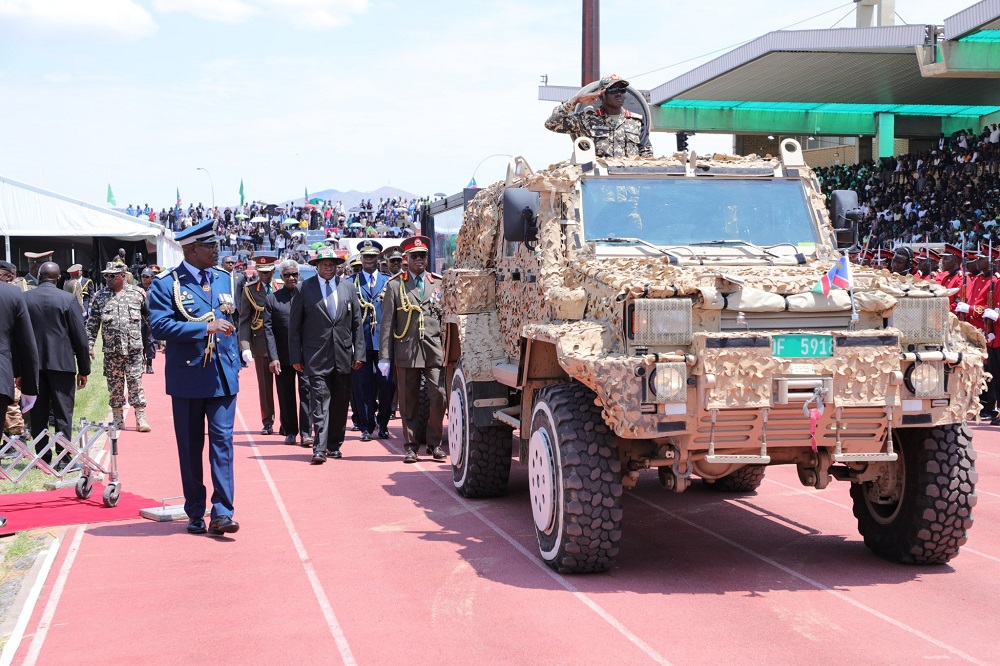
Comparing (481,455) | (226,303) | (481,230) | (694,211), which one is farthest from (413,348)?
(694,211)

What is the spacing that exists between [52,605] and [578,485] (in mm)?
3055

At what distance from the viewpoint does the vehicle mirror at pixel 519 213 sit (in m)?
7.92

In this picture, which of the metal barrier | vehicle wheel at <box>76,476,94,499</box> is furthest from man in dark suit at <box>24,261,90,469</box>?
vehicle wheel at <box>76,476,94,499</box>

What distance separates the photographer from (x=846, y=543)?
790cm

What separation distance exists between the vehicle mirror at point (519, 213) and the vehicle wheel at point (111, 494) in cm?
387

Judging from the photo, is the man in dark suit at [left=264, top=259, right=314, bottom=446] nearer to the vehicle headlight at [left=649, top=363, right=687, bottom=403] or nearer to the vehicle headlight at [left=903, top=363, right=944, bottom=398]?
the vehicle headlight at [left=649, top=363, right=687, bottom=403]

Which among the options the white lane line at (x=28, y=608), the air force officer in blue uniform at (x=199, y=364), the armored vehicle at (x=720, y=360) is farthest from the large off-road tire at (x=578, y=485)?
the white lane line at (x=28, y=608)

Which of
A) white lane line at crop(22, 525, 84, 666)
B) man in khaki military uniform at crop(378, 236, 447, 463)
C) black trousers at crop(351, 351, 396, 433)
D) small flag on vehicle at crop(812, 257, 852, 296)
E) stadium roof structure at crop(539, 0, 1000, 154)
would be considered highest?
stadium roof structure at crop(539, 0, 1000, 154)

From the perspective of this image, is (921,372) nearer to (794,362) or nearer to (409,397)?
(794,362)

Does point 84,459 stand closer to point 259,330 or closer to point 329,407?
point 329,407

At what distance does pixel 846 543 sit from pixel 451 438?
3.55m

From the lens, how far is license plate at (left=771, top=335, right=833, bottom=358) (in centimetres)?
646

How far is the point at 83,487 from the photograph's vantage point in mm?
9609

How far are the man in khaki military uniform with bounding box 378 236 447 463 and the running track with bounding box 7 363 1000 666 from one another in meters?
2.05
